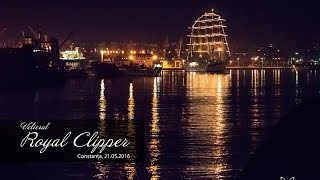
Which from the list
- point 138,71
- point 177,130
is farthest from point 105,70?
point 177,130

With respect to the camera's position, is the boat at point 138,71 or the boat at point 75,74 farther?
the boat at point 138,71

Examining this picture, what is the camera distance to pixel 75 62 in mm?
106750

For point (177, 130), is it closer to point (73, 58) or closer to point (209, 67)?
point (209, 67)

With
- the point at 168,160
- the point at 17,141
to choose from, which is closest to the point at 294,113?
the point at 168,160

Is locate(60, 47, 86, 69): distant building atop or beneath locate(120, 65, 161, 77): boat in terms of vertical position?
atop

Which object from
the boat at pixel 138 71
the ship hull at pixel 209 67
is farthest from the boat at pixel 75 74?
the ship hull at pixel 209 67

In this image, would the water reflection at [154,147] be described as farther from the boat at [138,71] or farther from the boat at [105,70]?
the boat at [138,71]

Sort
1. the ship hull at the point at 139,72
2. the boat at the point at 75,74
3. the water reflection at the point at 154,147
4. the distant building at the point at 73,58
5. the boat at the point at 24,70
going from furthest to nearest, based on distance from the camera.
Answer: the distant building at the point at 73,58, the ship hull at the point at 139,72, the boat at the point at 75,74, the boat at the point at 24,70, the water reflection at the point at 154,147

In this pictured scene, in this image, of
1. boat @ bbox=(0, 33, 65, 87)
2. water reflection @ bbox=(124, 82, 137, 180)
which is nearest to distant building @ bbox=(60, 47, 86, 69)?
boat @ bbox=(0, 33, 65, 87)

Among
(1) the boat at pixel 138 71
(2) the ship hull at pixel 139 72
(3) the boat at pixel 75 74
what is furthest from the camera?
(2) the ship hull at pixel 139 72

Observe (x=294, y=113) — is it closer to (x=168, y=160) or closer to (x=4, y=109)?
(x=168, y=160)

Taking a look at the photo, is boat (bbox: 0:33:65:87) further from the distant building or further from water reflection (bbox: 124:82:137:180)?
the distant building

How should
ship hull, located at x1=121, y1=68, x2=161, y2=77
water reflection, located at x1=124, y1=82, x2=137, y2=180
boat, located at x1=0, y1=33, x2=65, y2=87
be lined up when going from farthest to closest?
ship hull, located at x1=121, y1=68, x2=161, y2=77 → boat, located at x1=0, y1=33, x2=65, y2=87 → water reflection, located at x1=124, y1=82, x2=137, y2=180

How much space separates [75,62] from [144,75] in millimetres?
23905
